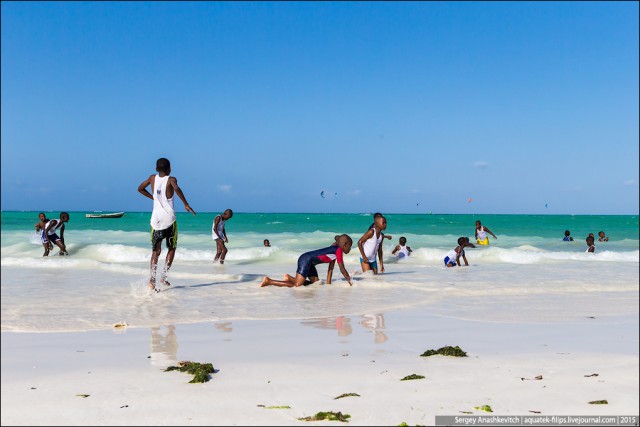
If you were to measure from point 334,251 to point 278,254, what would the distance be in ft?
36.9

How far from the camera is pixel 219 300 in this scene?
9.88m

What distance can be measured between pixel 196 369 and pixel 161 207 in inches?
209

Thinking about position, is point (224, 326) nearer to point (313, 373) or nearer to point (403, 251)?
point (313, 373)

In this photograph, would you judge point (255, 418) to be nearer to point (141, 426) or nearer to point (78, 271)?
point (141, 426)

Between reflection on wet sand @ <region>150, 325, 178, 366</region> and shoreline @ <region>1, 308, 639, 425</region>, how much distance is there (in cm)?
1

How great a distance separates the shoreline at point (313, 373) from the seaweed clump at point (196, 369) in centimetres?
7

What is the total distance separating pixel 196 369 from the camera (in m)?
4.91

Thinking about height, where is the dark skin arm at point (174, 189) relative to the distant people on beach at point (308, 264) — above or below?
Result: above

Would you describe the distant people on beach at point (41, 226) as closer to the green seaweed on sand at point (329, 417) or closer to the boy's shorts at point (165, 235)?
the boy's shorts at point (165, 235)

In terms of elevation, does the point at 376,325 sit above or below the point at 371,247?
below

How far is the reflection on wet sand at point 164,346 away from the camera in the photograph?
547 centimetres

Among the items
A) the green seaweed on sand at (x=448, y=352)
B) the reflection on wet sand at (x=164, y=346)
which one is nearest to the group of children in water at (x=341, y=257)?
the reflection on wet sand at (x=164, y=346)

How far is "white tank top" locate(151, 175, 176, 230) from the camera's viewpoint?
961 cm

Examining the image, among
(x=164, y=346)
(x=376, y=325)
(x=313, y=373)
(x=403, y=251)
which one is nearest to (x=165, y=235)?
(x=164, y=346)
